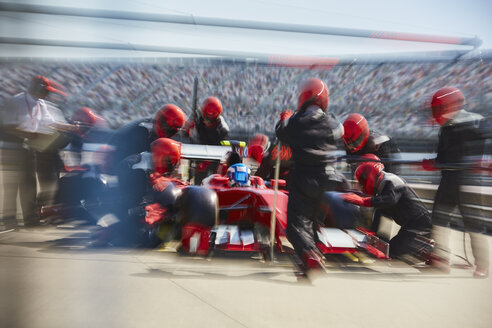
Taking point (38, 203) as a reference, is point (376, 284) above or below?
below

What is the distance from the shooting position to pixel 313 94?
1919 millimetres

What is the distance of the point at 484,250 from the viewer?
199 cm

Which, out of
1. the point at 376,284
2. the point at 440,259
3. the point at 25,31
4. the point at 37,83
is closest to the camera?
the point at 25,31

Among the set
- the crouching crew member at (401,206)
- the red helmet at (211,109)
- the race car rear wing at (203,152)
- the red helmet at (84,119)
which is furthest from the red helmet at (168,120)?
the crouching crew member at (401,206)

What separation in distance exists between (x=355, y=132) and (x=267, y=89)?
7.71 feet

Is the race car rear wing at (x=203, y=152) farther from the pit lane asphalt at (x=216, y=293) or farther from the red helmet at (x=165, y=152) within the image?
the pit lane asphalt at (x=216, y=293)

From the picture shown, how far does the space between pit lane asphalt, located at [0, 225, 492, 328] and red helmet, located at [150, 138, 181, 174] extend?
63 cm

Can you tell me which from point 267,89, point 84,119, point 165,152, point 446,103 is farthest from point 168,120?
point 267,89

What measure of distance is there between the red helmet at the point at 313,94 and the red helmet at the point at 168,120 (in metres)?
0.95

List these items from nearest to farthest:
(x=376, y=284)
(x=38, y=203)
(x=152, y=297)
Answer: (x=152, y=297), (x=376, y=284), (x=38, y=203)

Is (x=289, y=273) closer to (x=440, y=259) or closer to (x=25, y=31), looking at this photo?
(x=440, y=259)

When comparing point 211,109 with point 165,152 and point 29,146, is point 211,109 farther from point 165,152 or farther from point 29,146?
point 29,146

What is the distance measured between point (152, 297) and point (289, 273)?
84 cm

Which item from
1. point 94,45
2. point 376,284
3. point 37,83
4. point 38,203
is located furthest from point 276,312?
point 38,203
